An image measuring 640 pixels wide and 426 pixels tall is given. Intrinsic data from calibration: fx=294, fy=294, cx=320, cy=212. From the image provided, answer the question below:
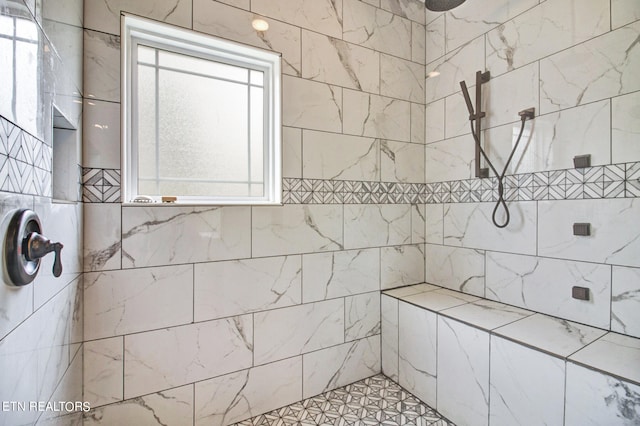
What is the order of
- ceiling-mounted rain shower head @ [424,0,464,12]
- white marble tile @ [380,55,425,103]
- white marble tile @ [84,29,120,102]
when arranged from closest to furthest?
1. white marble tile @ [84,29,120,102]
2. ceiling-mounted rain shower head @ [424,0,464,12]
3. white marble tile @ [380,55,425,103]

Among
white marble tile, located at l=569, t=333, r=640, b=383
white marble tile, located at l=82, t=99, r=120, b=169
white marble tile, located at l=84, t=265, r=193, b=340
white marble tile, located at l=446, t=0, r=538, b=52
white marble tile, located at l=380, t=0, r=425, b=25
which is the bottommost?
white marble tile, located at l=569, t=333, r=640, b=383

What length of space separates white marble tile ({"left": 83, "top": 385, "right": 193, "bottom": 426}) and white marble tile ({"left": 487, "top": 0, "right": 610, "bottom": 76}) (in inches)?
102

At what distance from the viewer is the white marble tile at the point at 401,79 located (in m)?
2.12

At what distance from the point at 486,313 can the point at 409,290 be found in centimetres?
55

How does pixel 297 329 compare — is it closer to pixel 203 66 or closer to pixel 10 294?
pixel 10 294

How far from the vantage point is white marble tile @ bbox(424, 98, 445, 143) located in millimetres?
2201

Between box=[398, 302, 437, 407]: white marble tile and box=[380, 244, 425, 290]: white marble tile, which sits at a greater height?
box=[380, 244, 425, 290]: white marble tile

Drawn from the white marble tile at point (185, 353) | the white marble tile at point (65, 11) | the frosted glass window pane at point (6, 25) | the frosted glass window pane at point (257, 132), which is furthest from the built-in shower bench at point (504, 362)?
the white marble tile at point (65, 11)

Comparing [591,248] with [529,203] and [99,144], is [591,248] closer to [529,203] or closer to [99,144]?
[529,203]

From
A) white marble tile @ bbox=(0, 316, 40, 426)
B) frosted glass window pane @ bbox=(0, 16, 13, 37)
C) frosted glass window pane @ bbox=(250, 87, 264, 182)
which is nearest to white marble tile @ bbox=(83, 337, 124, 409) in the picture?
white marble tile @ bbox=(0, 316, 40, 426)

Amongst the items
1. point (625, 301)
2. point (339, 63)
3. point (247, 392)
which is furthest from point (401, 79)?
point (247, 392)

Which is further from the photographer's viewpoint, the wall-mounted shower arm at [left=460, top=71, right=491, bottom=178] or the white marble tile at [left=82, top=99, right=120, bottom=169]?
the wall-mounted shower arm at [left=460, top=71, right=491, bottom=178]

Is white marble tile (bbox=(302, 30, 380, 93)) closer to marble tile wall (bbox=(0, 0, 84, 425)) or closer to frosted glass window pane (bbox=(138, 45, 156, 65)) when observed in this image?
frosted glass window pane (bbox=(138, 45, 156, 65))

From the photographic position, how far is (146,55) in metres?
1.57
